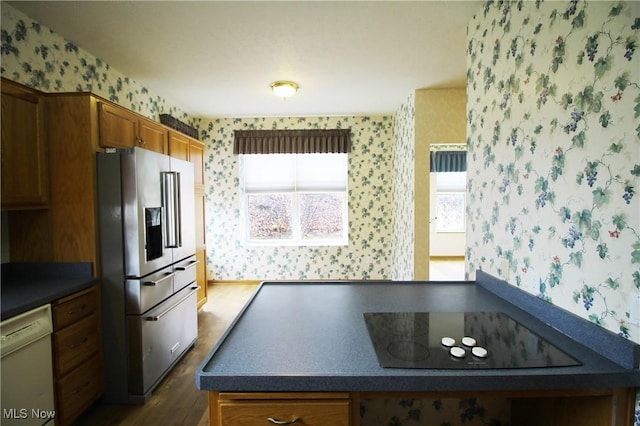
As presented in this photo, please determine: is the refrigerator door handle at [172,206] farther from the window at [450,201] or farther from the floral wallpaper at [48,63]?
the window at [450,201]

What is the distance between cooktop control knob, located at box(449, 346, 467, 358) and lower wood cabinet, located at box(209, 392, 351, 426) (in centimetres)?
38

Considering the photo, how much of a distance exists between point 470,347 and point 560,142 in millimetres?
898

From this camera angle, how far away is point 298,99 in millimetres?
3857

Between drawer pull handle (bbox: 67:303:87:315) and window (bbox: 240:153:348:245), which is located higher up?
window (bbox: 240:153:348:245)

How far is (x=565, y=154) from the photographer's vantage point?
1.20 meters

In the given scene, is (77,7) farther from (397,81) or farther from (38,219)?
(397,81)

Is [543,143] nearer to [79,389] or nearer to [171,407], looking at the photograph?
[171,407]

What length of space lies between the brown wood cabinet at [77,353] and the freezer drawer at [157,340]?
7.9 inches

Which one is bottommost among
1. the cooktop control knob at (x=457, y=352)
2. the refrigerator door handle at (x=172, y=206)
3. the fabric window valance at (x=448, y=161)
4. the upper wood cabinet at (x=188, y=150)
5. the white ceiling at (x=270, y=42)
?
the cooktop control knob at (x=457, y=352)

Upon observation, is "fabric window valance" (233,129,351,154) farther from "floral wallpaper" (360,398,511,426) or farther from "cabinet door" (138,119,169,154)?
"floral wallpaper" (360,398,511,426)

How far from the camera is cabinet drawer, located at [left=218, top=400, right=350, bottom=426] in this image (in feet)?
3.02

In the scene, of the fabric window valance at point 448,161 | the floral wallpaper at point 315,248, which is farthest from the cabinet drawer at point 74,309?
the fabric window valance at point 448,161

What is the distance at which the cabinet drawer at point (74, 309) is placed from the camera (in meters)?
1.71

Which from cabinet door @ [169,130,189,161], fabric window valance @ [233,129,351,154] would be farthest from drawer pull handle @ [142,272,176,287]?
fabric window valance @ [233,129,351,154]
